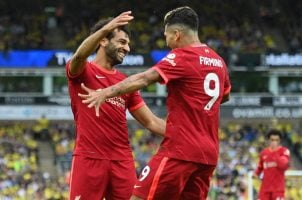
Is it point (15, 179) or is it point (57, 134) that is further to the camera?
point (57, 134)

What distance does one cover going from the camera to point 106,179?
718 centimetres

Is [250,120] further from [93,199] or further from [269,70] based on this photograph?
[93,199]

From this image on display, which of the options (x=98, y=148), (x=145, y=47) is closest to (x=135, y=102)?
(x=98, y=148)

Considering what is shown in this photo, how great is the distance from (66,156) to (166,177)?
2013 cm

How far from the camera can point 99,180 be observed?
7129 mm

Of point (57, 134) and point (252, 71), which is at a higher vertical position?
point (252, 71)

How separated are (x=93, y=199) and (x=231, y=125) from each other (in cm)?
2318

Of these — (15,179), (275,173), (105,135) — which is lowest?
(15,179)

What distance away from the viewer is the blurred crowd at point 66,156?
2283 centimetres

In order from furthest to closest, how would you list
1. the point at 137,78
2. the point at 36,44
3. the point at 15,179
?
the point at 36,44 < the point at 15,179 < the point at 137,78

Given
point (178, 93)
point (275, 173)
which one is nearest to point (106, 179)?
point (178, 93)

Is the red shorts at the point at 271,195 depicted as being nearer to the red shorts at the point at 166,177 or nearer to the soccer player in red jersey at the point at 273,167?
the soccer player in red jersey at the point at 273,167

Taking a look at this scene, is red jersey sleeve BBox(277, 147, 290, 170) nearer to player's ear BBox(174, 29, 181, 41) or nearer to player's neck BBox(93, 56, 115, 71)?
player's neck BBox(93, 56, 115, 71)

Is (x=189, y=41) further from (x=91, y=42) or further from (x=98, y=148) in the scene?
(x=98, y=148)
